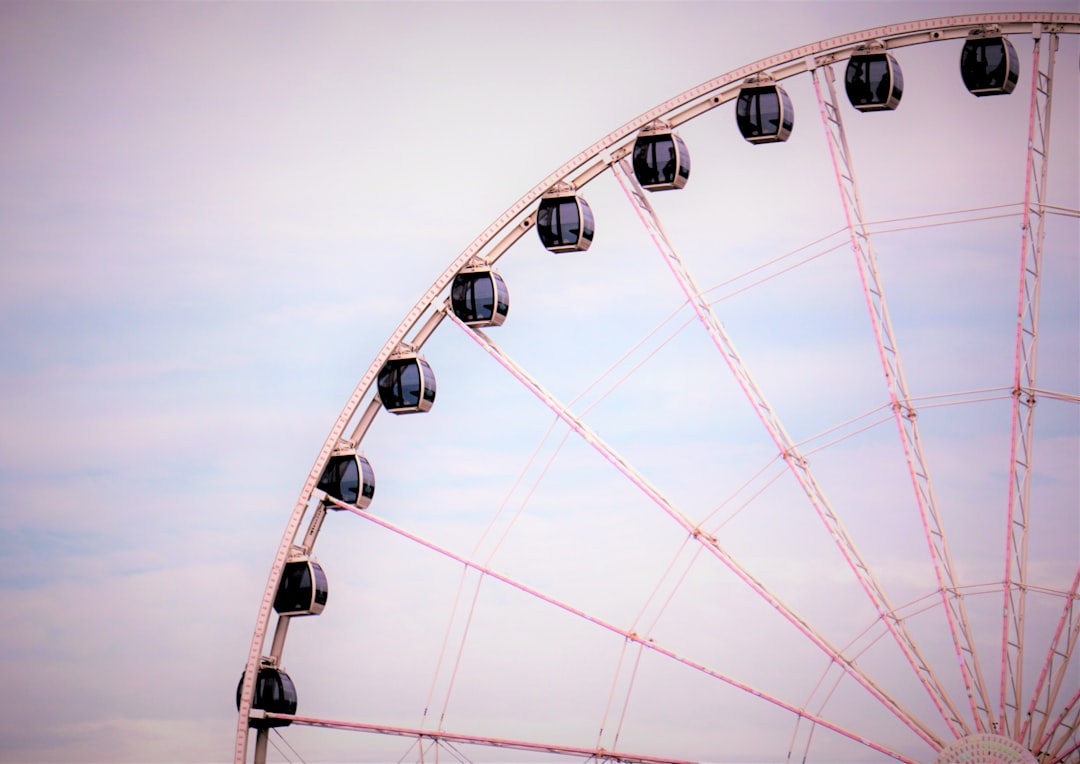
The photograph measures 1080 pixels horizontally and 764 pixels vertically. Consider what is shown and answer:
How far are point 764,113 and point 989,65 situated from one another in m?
4.08

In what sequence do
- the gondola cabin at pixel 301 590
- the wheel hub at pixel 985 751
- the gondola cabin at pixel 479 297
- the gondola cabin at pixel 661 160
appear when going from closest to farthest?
the wheel hub at pixel 985 751
the gondola cabin at pixel 661 160
the gondola cabin at pixel 479 297
the gondola cabin at pixel 301 590

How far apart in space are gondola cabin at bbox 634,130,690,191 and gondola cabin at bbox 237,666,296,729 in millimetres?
11745

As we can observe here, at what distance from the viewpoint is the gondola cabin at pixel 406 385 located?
3928 centimetres

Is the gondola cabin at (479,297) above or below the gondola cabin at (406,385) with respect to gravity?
above

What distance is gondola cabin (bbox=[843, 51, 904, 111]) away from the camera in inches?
1451

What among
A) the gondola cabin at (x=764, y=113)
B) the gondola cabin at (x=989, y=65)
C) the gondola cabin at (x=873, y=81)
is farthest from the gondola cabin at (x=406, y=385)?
the gondola cabin at (x=989, y=65)

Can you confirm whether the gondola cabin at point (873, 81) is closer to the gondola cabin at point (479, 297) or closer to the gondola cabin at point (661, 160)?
the gondola cabin at point (661, 160)

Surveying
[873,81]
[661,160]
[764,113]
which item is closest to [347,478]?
[661,160]

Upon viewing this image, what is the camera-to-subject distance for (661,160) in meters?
38.1

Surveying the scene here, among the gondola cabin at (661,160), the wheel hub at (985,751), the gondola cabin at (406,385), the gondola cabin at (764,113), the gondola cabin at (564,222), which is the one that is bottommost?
the wheel hub at (985,751)

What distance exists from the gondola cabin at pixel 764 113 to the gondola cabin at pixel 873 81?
3.98ft

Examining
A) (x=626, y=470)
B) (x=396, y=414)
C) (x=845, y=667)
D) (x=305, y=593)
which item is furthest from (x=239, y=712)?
(x=845, y=667)

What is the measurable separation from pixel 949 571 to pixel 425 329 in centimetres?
1115

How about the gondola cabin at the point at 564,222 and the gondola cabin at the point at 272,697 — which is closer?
the gondola cabin at the point at 564,222
